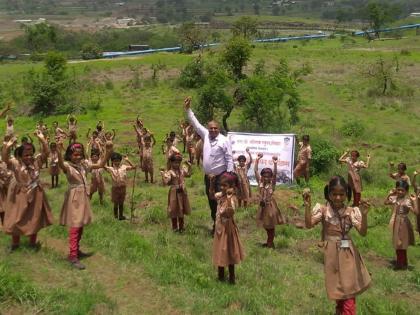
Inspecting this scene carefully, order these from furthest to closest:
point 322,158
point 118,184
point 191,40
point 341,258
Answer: point 191,40 < point 322,158 < point 118,184 < point 341,258

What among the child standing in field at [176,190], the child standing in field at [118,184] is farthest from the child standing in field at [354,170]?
the child standing in field at [118,184]

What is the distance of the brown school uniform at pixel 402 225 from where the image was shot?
8.32 meters

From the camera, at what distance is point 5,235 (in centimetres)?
839

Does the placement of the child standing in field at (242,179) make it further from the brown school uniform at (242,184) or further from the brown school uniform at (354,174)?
the brown school uniform at (354,174)

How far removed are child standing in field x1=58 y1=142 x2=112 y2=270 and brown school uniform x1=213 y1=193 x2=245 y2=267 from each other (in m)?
1.73

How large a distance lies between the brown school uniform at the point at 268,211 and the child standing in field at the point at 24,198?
3.41m

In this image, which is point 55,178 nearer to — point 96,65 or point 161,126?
point 161,126

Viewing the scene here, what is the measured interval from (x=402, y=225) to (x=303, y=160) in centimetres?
538

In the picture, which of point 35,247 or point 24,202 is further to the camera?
point 35,247

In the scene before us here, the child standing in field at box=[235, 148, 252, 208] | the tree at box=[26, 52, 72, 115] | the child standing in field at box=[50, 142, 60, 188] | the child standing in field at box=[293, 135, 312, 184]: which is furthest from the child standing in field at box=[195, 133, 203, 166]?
the tree at box=[26, 52, 72, 115]

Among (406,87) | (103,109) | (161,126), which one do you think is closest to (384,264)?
(161,126)

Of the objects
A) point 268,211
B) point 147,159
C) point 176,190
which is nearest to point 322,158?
point 147,159

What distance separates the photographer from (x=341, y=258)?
590cm

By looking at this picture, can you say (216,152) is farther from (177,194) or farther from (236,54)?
(236,54)
